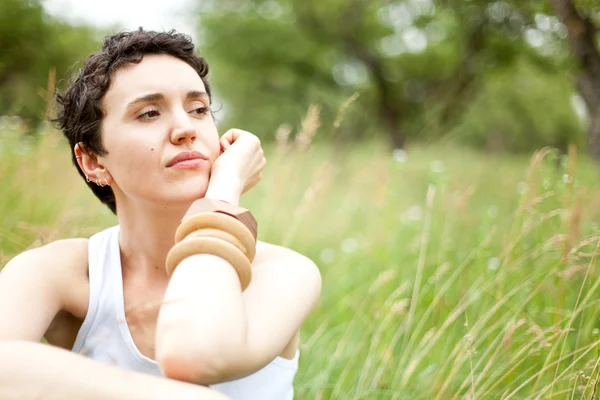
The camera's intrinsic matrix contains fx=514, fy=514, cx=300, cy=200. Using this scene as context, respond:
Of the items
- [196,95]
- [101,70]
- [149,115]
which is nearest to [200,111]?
[196,95]

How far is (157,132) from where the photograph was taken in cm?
157

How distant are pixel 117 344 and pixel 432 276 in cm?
152

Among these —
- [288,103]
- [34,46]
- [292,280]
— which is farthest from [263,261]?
[288,103]

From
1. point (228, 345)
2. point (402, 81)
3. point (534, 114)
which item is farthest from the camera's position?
point (534, 114)

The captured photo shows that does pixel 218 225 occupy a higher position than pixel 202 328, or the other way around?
pixel 218 225

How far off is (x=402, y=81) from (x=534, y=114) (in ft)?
29.0

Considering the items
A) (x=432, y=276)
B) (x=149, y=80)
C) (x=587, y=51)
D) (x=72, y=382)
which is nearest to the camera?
(x=72, y=382)

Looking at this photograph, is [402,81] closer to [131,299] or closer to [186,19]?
[186,19]

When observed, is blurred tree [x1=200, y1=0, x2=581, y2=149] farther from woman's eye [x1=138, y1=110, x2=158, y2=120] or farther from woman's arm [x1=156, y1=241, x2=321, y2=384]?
woman's arm [x1=156, y1=241, x2=321, y2=384]

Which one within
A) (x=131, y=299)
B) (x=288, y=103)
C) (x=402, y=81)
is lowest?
(x=288, y=103)

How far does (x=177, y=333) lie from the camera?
1136mm

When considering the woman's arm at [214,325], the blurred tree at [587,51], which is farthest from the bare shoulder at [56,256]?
the blurred tree at [587,51]

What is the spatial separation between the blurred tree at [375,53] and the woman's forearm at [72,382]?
10.5 meters

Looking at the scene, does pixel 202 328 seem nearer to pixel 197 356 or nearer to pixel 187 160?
pixel 197 356
